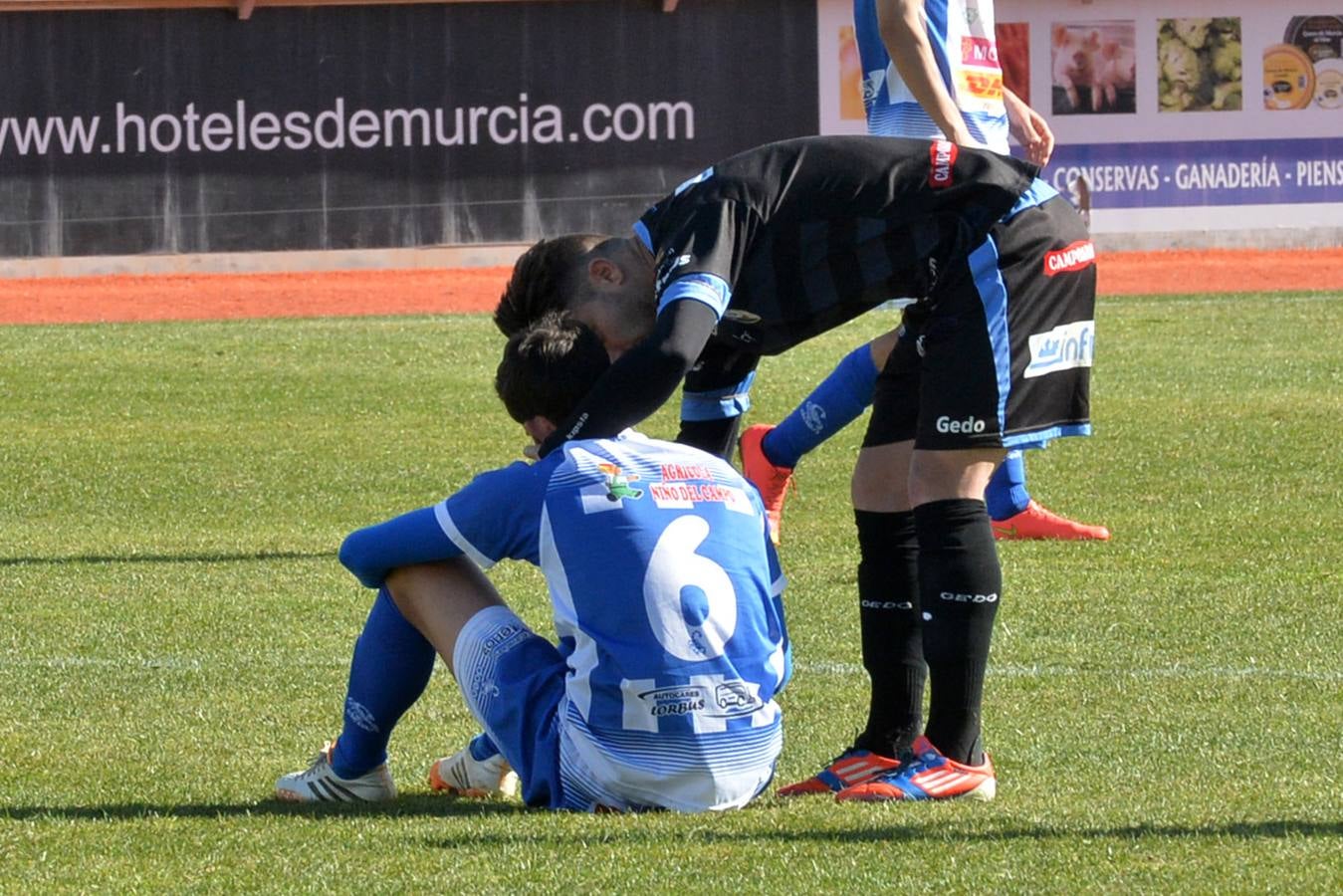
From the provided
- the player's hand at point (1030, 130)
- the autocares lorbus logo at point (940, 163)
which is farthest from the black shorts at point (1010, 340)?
the player's hand at point (1030, 130)

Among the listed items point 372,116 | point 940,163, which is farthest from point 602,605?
point 372,116

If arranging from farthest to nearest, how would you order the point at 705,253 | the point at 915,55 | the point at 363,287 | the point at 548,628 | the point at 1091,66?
the point at 1091,66
the point at 363,287
the point at 548,628
the point at 915,55
the point at 705,253

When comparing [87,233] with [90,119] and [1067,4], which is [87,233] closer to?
[90,119]

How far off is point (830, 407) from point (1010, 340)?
2838mm

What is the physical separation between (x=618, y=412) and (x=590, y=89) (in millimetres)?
22569

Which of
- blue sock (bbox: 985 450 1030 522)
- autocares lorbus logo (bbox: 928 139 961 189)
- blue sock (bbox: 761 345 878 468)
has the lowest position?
blue sock (bbox: 985 450 1030 522)

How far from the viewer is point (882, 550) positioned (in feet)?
14.3

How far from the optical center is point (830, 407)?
6.81 meters

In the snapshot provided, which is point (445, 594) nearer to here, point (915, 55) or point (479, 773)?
point (479, 773)

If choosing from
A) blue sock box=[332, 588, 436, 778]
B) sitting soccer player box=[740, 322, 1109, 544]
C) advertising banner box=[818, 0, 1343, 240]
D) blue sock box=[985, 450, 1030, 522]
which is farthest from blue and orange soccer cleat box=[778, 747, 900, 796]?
advertising banner box=[818, 0, 1343, 240]

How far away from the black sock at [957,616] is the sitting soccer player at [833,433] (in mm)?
2403

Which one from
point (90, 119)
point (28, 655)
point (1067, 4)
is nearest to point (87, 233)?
point (90, 119)

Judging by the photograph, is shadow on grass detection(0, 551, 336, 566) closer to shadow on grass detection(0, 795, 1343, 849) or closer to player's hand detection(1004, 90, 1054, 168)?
player's hand detection(1004, 90, 1054, 168)

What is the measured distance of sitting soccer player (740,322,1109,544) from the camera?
6789 mm
